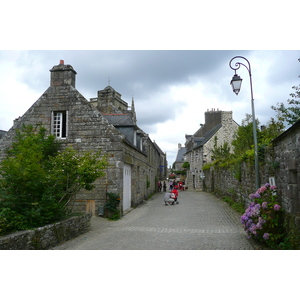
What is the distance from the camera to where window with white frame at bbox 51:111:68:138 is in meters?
12.1

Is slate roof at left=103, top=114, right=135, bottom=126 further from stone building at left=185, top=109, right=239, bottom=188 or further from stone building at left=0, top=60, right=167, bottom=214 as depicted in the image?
stone building at left=185, top=109, right=239, bottom=188

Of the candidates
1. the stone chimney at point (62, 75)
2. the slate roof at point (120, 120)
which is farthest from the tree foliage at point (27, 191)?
the slate roof at point (120, 120)

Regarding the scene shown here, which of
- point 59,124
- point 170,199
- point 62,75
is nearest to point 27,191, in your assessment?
point 59,124

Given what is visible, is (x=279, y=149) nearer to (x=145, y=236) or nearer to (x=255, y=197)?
(x=255, y=197)

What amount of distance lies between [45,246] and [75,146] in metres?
6.02

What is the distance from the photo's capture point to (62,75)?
39.7ft

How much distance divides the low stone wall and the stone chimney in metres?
6.35

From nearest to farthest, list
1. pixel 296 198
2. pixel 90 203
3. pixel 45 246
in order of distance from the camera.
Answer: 1. pixel 296 198
2. pixel 45 246
3. pixel 90 203

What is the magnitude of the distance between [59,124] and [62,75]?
211 centimetres

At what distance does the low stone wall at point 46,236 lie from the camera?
5331mm

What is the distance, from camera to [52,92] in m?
12.1

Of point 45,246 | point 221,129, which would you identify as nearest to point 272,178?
point 45,246

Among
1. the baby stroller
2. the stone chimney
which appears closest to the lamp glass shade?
the stone chimney

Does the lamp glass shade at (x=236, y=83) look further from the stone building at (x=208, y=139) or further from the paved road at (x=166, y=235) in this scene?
the stone building at (x=208, y=139)
